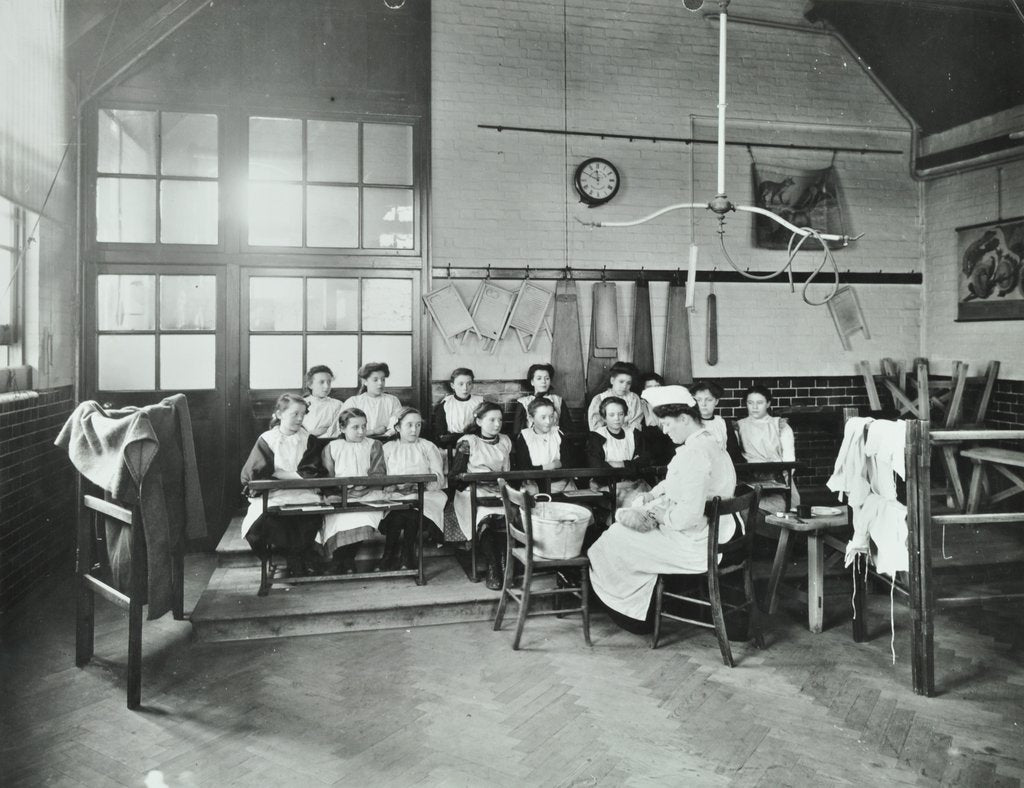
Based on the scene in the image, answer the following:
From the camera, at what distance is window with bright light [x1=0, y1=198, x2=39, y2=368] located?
4473mm

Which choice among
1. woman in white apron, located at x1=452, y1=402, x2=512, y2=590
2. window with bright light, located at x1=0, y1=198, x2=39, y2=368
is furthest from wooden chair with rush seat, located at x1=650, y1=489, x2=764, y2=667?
window with bright light, located at x1=0, y1=198, x2=39, y2=368

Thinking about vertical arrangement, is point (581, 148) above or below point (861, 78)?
below

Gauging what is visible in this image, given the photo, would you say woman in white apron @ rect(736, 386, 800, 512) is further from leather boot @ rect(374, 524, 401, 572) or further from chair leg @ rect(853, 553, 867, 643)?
leather boot @ rect(374, 524, 401, 572)

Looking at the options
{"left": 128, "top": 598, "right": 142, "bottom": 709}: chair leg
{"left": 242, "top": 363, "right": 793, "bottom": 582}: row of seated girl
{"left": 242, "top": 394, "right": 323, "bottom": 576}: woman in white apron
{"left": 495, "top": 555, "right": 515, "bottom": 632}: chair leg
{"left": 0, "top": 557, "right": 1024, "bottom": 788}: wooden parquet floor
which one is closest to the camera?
{"left": 0, "top": 557, "right": 1024, "bottom": 788}: wooden parquet floor

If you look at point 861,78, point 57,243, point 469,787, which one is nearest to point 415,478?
point 469,787

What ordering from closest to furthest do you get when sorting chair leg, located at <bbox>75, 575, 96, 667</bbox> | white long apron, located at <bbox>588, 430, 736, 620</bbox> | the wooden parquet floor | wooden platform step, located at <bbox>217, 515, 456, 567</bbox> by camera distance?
the wooden parquet floor, chair leg, located at <bbox>75, 575, 96, 667</bbox>, white long apron, located at <bbox>588, 430, 736, 620</bbox>, wooden platform step, located at <bbox>217, 515, 456, 567</bbox>

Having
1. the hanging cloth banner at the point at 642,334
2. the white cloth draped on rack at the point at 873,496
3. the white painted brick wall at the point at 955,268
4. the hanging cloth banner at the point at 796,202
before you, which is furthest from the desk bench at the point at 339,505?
the white painted brick wall at the point at 955,268

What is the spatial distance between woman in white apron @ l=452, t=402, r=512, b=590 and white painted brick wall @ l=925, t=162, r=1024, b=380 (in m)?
4.38

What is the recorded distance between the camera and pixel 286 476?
4844mm

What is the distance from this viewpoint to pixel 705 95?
6801 mm

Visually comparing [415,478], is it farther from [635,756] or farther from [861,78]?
[861,78]

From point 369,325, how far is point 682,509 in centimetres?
337

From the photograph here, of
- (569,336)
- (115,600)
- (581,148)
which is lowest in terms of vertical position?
(115,600)

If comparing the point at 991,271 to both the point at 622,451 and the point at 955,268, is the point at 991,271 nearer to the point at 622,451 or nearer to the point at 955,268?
the point at 955,268
